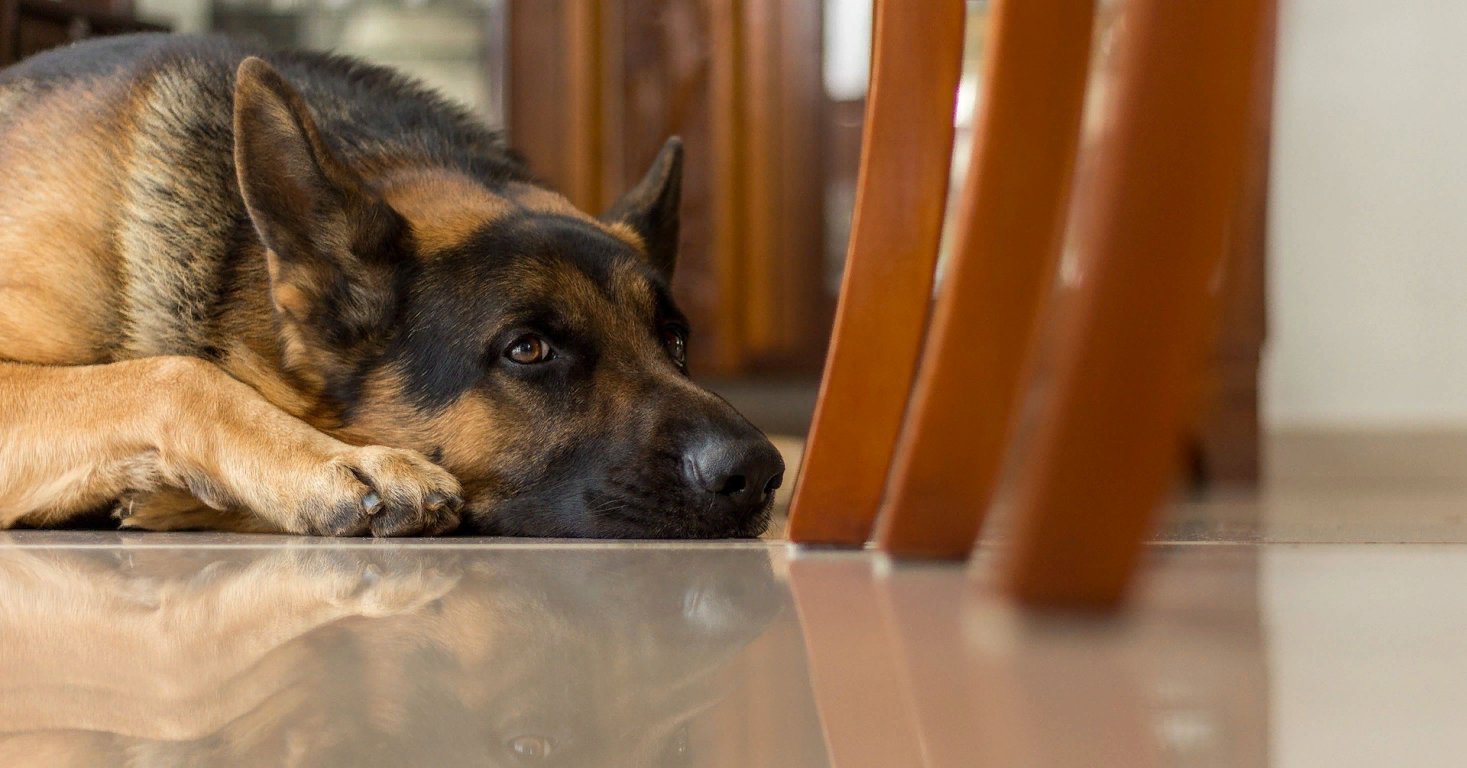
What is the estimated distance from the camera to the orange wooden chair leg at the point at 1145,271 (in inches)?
19.2

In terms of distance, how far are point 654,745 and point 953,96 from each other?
0.74m

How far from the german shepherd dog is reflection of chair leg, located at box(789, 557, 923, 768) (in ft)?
1.66

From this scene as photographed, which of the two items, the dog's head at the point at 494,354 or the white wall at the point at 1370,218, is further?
the white wall at the point at 1370,218

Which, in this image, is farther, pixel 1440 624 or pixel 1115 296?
pixel 1440 624

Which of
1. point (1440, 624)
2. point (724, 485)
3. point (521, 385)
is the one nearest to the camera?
point (1440, 624)

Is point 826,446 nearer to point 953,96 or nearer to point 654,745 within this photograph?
point 953,96

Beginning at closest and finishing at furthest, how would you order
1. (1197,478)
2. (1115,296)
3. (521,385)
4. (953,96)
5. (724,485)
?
(1115,296) < (953,96) < (724,485) < (521,385) < (1197,478)

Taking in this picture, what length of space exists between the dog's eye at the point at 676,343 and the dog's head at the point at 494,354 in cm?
7

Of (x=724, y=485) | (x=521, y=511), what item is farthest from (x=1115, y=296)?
(x=521, y=511)

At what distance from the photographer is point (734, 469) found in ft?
4.62

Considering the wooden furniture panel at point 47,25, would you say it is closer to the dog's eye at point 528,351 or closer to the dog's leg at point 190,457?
the dog's leg at point 190,457

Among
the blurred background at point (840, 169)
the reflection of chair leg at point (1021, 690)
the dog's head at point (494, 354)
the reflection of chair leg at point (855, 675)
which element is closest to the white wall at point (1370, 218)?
the blurred background at point (840, 169)

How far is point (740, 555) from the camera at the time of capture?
1.18 metres

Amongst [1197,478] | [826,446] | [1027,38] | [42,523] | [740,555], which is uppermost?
[1027,38]
